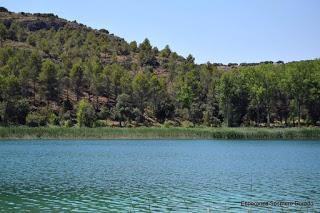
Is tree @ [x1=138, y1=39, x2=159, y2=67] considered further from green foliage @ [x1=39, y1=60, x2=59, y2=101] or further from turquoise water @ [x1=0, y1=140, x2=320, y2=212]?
turquoise water @ [x1=0, y1=140, x2=320, y2=212]

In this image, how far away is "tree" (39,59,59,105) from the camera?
378 ft

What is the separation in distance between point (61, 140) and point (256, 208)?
5815cm

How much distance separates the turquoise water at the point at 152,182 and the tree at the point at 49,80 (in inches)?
2561

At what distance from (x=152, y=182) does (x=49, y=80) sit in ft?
292

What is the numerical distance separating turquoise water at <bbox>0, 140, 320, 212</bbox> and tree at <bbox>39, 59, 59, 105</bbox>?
65044 millimetres

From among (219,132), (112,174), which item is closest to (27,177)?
(112,174)

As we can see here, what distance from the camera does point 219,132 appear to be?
3310 inches

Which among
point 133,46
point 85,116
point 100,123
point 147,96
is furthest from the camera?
point 133,46

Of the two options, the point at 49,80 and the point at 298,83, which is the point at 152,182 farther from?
the point at 49,80

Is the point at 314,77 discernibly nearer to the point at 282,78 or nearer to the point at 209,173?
the point at 282,78

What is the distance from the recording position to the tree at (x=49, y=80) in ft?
378

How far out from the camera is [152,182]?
3281 cm

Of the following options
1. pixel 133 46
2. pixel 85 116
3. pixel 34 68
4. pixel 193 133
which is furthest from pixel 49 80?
pixel 133 46

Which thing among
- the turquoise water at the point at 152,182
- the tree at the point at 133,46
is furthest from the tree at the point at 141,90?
the turquoise water at the point at 152,182
